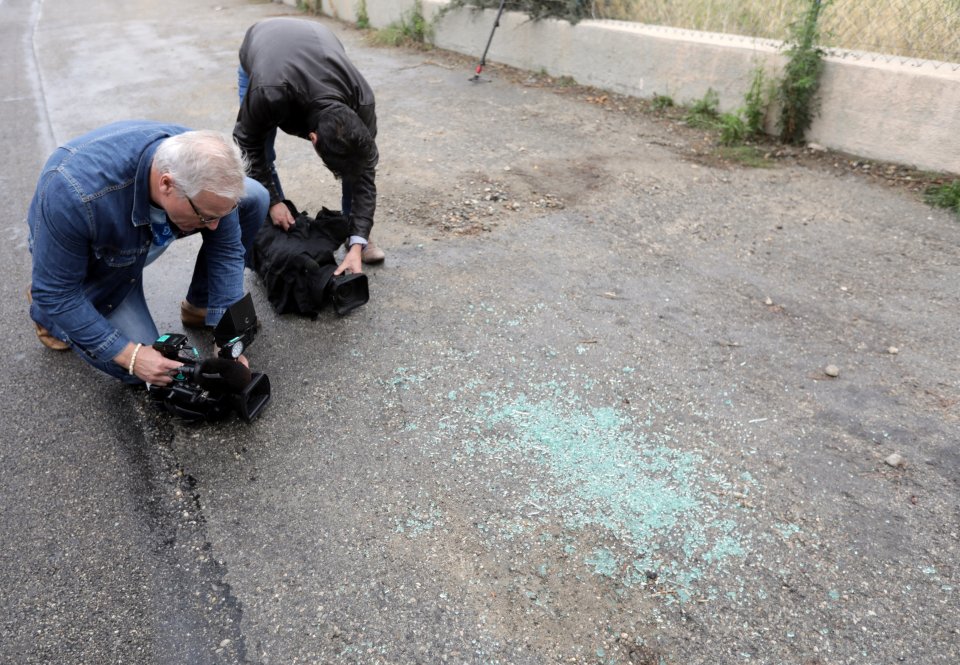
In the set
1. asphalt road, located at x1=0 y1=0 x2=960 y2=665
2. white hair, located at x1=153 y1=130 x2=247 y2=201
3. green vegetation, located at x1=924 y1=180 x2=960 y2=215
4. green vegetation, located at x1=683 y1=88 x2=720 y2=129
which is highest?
white hair, located at x1=153 y1=130 x2=247 y2=201

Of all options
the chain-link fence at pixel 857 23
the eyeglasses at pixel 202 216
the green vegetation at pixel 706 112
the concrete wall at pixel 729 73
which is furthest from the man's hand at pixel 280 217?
the chain-link fence at pixel 857 23

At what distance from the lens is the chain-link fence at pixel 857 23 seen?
16.1 ft

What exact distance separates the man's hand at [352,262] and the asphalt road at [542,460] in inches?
9.7

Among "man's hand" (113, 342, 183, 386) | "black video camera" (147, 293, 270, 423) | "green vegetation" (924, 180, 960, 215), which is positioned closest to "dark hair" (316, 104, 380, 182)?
"black video camera" (147, 293, 270, 423)

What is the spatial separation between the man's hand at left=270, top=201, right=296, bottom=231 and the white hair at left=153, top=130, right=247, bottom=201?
1.27 metres

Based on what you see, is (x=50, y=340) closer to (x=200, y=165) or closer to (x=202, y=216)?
(x=202, y=216)

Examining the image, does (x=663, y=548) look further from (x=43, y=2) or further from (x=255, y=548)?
(x=43, y=2)

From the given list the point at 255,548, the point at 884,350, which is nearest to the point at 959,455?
the point at 884,350

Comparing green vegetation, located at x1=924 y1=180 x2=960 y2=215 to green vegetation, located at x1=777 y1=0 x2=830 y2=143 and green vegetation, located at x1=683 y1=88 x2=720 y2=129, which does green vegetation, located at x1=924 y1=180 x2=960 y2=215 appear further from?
green vegetation, located at x1=683 y1=88 x2=720 y2=129

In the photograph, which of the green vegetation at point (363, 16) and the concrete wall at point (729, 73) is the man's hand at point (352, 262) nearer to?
the concrete wall at point (729, 73)

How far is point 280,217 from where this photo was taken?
371 centimetres

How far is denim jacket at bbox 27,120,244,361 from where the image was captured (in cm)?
240

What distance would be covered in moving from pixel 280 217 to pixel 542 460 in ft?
6.69

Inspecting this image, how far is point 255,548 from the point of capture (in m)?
2.30
